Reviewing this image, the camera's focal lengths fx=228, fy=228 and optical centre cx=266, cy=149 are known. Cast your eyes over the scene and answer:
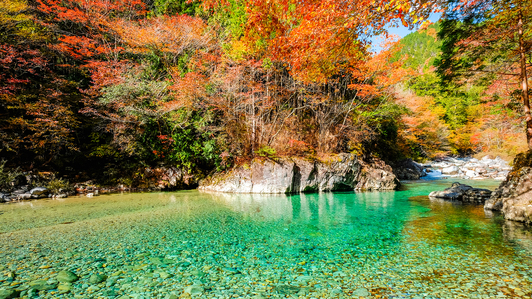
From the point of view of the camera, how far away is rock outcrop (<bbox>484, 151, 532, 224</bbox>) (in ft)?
15.4

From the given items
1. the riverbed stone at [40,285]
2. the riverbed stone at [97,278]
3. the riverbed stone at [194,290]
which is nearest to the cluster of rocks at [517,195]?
the riverbed stone at [194,290]

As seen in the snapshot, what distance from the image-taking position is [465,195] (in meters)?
7.46

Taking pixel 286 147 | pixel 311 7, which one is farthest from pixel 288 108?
pixel 311 7

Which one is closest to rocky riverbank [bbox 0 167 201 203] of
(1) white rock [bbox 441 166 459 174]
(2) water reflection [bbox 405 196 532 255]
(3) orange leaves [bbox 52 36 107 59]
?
(3) orange leaves [bbox 52 36 107 59]

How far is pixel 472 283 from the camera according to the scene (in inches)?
92.1

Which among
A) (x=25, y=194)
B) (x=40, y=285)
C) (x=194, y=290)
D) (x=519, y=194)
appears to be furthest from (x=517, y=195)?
(x=25, y=194)

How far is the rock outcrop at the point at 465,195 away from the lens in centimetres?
719

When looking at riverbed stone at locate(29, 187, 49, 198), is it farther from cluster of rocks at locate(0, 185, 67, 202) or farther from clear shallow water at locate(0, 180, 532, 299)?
clear shallow water at locate(0, 180, 532, 299)

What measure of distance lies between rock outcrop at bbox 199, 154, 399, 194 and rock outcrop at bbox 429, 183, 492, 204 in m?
2.85

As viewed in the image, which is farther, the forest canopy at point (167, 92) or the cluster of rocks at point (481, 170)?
the cluster of rocks at point (481, 170)

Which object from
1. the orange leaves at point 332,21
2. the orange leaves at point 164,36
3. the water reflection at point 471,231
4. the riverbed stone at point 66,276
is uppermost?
the orange leaves at point 164,36

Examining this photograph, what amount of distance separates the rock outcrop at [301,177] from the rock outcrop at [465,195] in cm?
285

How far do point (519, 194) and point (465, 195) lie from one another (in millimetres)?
2674

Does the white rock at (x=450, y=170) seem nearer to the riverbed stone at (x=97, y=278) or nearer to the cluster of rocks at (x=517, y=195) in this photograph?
the cluster of rocks at (x=517, y=195)
